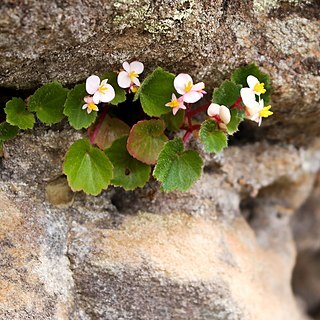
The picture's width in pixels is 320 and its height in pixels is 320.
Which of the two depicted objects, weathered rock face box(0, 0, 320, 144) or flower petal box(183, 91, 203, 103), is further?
flower petal box(183, 91, 203, 103)

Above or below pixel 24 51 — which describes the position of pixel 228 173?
below

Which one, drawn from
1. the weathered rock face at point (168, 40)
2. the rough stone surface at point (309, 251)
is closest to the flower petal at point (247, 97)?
the weathered rock face at point (168, 40)

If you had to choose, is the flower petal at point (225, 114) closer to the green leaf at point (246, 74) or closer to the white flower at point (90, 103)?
the green leaf at point (246, 74)

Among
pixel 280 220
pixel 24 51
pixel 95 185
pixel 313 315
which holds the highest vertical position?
pixel 24 51

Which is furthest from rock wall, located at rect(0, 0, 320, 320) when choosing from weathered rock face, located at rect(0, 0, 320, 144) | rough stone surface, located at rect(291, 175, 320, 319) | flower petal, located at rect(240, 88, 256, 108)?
rough stone surface, located at rect(291, 175, 320, 319)

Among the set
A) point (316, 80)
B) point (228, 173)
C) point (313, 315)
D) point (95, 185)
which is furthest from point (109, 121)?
point (313, 315)

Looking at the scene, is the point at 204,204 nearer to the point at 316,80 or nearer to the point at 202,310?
the point at 202,310

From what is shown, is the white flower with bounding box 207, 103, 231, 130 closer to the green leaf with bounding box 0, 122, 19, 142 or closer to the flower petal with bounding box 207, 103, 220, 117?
the flower petal with bounding box 207, 103, 220, 117

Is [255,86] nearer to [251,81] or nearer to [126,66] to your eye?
[251,81]
